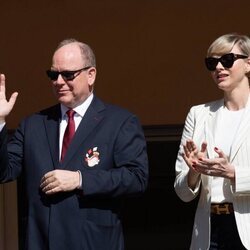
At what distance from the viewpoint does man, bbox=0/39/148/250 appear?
3781 mm

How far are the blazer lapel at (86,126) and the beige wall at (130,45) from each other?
172 centimetres

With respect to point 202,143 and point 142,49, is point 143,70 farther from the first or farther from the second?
point 202,143

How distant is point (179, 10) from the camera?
5.70 meters

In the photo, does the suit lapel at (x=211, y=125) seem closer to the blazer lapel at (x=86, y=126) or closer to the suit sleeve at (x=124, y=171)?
the suit sleeve at (x=124, y=171)

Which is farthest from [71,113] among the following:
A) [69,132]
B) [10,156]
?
[10,156]

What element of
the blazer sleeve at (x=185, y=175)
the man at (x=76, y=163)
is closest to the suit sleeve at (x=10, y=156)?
the man at (x=76, y=163)

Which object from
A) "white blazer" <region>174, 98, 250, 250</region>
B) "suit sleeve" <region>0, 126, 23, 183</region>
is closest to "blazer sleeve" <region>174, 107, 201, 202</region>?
"white blazer" <region>174, 98, 250, 250</region>

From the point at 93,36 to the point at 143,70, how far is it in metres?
0.36

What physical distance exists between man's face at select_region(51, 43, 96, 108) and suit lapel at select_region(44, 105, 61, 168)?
0.12 m

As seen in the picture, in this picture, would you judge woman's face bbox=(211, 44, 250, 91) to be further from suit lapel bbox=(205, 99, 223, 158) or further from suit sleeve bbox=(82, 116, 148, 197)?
suit sleeve bbox=(82, 116, 148, 197)

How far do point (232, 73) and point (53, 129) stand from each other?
0.76 m

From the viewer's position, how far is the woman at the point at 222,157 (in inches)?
147

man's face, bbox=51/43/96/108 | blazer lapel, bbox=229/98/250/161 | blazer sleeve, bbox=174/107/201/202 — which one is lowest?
blazer sleeve, bbox=174/107/201/202

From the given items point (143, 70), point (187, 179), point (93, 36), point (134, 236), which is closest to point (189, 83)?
point (143, 70)
